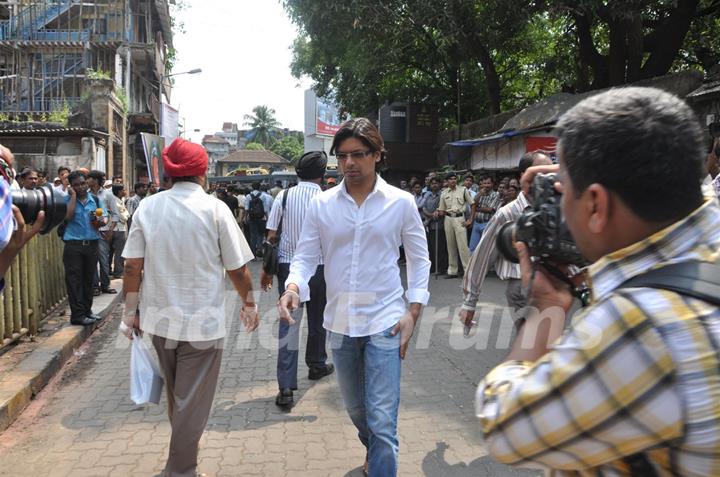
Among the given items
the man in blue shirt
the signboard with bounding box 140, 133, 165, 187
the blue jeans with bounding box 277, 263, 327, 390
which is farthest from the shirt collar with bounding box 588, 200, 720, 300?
the signboard with bounding box 140, 133, 165, 187

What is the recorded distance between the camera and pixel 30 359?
5289 millimetres

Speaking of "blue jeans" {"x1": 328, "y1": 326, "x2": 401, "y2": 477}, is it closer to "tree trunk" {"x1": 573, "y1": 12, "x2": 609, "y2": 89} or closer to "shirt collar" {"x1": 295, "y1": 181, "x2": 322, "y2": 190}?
"shirt collar" {"x1": 295, "y1": 181, "x2": 322, "y2": 190}

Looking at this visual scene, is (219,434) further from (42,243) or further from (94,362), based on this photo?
(42,243)

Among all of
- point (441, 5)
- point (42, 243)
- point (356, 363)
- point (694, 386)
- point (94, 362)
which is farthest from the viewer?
point (441, 5)

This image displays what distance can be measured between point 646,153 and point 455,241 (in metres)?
10.3

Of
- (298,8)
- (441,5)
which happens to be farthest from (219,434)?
(298,8)

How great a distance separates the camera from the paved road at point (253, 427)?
355 centimetres

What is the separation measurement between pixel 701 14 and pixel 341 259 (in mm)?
13919

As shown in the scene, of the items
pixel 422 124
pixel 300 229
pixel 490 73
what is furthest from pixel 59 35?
pixel 300 229

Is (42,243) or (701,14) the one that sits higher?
(701,14)

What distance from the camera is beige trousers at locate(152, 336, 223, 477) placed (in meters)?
3.08

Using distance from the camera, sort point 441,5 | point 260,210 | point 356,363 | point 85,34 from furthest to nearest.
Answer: point 85,34
point 260,210
point 441,5
point 356,363

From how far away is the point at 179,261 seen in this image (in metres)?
3.12

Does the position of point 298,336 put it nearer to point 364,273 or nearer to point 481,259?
point 481,259
